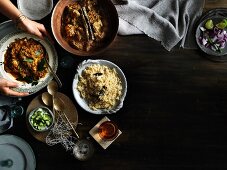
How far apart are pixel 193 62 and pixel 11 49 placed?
3.34 ft

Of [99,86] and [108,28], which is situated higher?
[108,28]

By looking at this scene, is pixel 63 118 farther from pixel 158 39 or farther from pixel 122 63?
pixel 158 39

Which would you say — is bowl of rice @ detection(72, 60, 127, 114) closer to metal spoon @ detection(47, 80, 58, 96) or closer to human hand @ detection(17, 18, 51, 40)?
metal spoon @ detection(47, 80, 58, 96)

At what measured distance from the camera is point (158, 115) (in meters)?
2.27

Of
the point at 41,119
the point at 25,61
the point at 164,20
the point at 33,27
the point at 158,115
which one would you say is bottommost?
the point at 158,115

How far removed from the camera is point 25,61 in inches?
86.6

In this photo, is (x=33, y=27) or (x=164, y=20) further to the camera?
(x=164, y=20)

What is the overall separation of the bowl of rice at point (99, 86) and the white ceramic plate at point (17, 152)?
0.38 metres

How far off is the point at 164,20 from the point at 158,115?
1.75 feet

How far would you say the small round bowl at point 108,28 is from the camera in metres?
2.19

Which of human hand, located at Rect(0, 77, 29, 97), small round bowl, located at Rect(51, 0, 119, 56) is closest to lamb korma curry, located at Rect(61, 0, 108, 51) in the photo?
small round bowl, located at Rect(51, 0, 119, 56)

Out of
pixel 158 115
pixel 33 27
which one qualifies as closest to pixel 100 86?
pixel 158 115

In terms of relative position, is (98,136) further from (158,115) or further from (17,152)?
(17,152)

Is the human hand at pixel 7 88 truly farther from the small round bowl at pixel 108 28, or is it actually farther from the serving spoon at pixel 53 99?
the small round bowl at pixel 108 28
